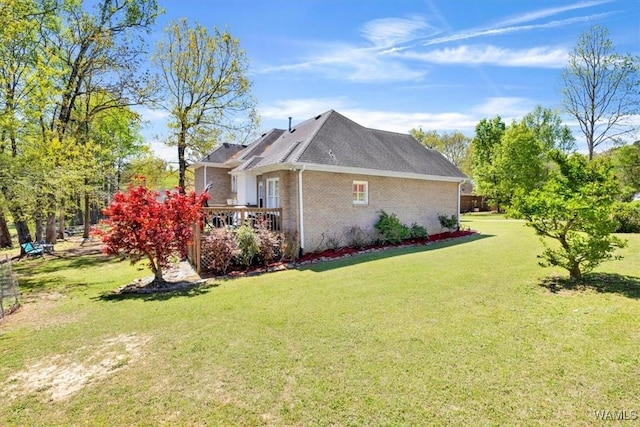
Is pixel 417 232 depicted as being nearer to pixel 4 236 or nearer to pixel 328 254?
pixel 328 254

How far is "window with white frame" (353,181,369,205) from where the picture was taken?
14.6 m

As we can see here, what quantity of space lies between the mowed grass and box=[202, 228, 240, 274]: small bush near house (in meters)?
2.10

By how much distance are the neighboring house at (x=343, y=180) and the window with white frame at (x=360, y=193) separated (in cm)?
4

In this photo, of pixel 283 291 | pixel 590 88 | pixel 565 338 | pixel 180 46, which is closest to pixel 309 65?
pixel 180 46

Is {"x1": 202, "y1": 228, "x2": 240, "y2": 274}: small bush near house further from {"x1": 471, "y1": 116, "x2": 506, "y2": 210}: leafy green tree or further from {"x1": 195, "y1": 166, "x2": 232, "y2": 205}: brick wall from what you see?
{"x1": 471, "y1": 116, "x2": 506, "y2": 210}: leafy green tree

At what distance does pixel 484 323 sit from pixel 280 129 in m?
19.5

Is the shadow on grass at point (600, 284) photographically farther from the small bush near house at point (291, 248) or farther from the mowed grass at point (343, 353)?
the small bush near house at point (291, 248)

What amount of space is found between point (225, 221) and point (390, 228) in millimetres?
6999

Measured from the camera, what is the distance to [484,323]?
543cm

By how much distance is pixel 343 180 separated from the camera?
14125 mm

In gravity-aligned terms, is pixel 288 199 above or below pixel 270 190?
below

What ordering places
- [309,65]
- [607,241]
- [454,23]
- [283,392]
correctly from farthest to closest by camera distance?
[309,65] < [454,23] < [607,241] < [283,392]

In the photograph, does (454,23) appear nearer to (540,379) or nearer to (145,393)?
(540,379)

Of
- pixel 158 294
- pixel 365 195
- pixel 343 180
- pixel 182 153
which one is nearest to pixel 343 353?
pixel 158 294
